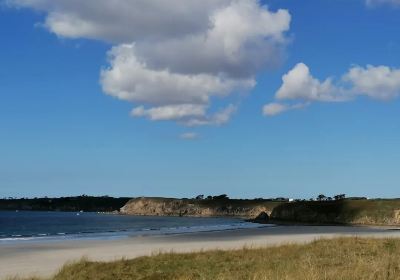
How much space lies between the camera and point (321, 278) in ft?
40.1

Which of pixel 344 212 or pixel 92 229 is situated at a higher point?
pixel 344 212

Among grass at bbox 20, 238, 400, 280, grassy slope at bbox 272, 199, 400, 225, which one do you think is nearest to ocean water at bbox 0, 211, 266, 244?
grassy slope at bbox 272, 199, 400, 225

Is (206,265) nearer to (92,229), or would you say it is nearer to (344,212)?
(92,229)

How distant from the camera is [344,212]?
136 m

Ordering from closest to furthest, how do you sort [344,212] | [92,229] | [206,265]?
[206,265] < [92,229] < [344,212]

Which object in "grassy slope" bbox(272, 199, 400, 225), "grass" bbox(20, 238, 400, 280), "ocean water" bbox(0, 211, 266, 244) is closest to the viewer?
"grass" bbox(20, 238, 400, 280)

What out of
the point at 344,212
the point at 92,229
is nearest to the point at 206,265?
the point at 92,229

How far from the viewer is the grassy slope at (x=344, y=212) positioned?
128m

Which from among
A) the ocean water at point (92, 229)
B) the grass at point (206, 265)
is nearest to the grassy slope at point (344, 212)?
the ocean water at point (92, 229)

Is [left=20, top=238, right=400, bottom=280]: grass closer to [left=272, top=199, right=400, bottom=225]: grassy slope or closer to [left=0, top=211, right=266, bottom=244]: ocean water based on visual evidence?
[left=0, top=211, right=266, bottom=244]: ocean water

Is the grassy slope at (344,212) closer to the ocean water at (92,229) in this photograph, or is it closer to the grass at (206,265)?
the ocean water at (92,229)

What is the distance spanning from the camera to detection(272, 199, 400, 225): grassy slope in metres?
128

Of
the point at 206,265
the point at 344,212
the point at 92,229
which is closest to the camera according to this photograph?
the point at 206,265

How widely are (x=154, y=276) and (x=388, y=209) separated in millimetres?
117307
